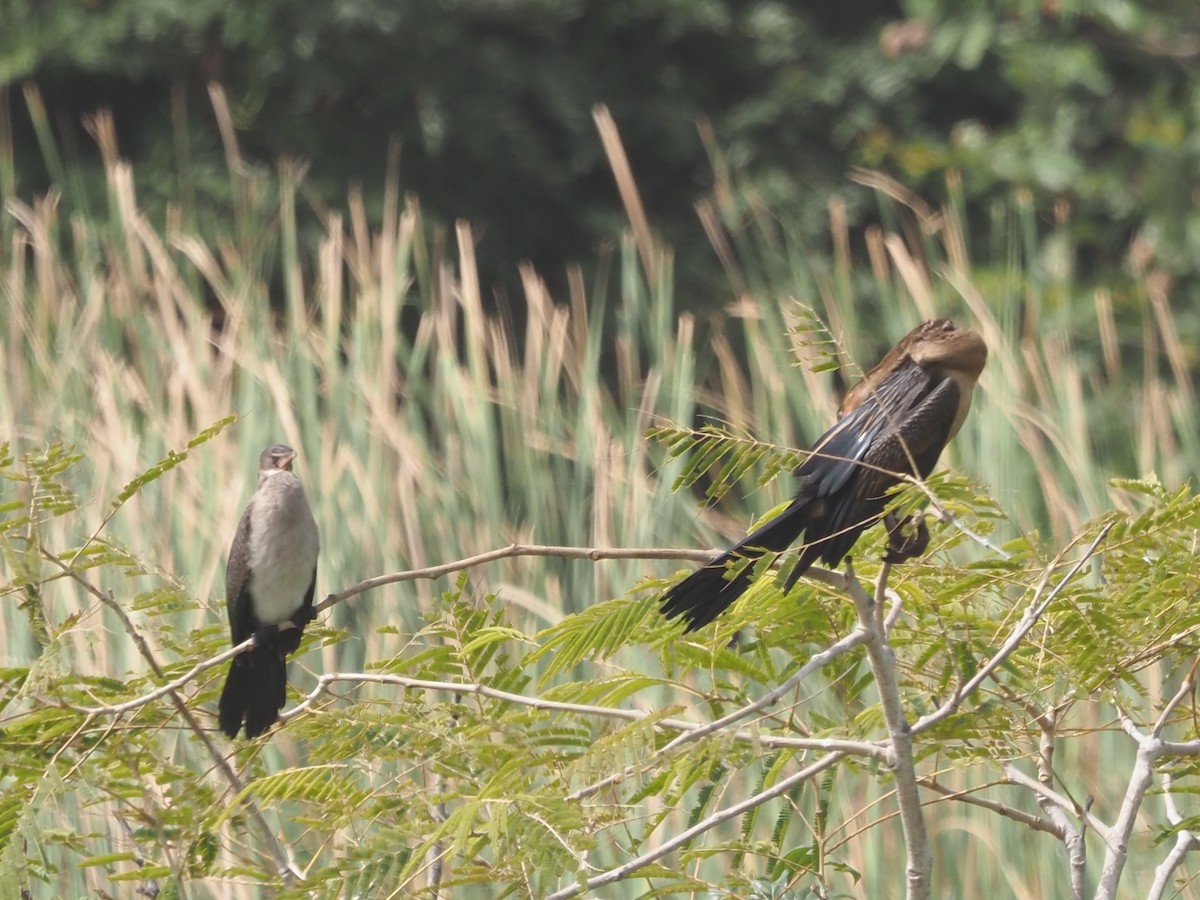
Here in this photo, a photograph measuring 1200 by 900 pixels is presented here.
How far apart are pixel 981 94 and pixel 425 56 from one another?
3.06 m

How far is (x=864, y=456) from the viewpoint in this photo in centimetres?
206

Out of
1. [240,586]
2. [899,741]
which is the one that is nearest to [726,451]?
[899,741]

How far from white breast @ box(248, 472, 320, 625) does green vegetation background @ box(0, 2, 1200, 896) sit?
0.49 feet

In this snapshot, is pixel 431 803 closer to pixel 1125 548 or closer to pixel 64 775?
pixel 64 775

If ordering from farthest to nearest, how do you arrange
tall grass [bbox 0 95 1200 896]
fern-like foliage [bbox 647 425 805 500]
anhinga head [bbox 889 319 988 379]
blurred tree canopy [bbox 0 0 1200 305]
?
blurred tree canopy [bbox 0 0 1200 305], tall grass [bbox 0 95 1200 896], anhinga head [bbox 889 319 988 379], fern-like foliage [bbox 647 425 805 500]

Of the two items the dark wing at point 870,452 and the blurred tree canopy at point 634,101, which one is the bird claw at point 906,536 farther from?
the blurred tree canopy at point 634,101

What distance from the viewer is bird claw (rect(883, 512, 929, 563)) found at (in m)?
1.92

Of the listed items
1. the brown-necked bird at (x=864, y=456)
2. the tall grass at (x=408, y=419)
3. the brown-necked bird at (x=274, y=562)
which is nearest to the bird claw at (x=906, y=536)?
the brown-necked bird at (x=864, y=456)

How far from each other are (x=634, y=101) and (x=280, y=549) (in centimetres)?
628

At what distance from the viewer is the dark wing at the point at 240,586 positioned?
8.73ft

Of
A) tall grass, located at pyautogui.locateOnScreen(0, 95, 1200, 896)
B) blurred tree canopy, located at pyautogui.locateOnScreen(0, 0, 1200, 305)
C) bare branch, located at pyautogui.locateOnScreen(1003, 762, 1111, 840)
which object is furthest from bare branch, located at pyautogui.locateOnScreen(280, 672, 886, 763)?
blurred tree canopy, located at pyautogui.locateOnScreen(0, 0, 1200, 305)

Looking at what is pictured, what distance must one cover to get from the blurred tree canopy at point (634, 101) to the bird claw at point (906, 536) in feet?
18.7

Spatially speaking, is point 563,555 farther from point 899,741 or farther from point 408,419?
point 408,419

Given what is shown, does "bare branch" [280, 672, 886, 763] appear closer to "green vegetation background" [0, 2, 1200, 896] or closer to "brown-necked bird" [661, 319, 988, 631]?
"green vegetation background" [0, 2, 1200, 896]
